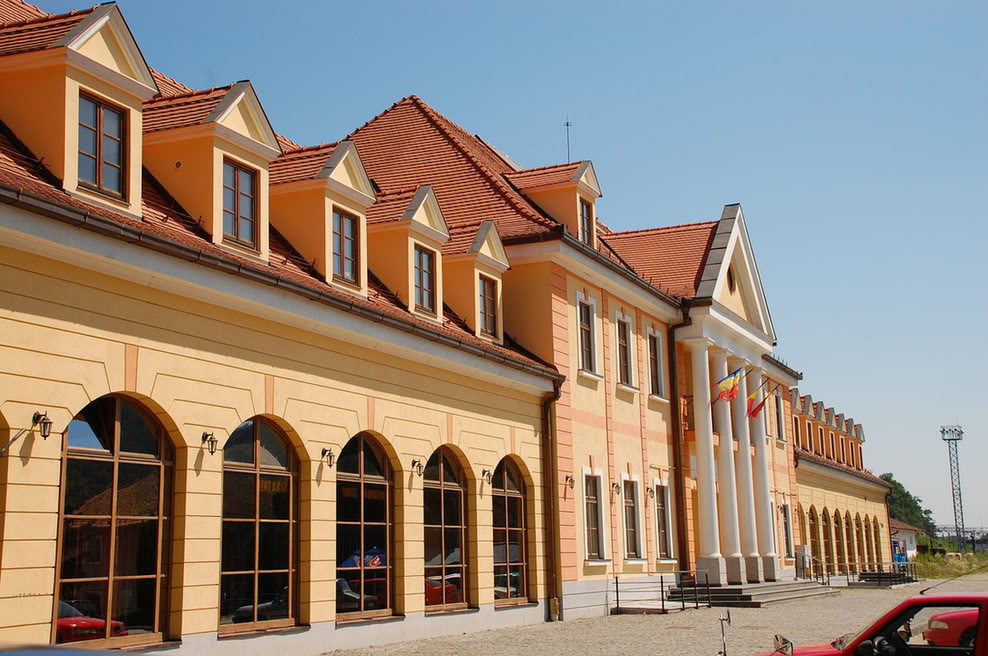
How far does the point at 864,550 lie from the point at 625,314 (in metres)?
35.1

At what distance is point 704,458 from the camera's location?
29.7 metres

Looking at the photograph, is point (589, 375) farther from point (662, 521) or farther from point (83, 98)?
point (83, 98)

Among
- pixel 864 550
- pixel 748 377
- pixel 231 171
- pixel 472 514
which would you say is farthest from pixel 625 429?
pixel 864 550

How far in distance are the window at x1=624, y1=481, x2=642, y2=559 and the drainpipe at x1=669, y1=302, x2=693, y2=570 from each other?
113 inches

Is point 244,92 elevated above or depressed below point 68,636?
above

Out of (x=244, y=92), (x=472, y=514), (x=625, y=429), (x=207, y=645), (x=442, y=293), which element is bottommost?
(x=207, y=645)

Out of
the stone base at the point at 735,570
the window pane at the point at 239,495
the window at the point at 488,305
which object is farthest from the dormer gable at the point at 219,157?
the stone base at the point at 735,570

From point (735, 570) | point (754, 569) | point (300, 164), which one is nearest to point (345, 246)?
point (300, 164)

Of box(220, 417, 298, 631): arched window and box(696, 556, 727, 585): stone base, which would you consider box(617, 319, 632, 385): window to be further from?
box(220, 417, 298, 631): arched window

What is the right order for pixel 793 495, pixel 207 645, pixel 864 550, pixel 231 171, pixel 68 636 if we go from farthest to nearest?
pixel 864 550 < pixel 793 495 < pixel 231 171 < pixel 207 645 < pixel 68 636

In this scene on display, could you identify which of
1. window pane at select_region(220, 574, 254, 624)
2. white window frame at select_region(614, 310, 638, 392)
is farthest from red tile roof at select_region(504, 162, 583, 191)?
window pane at select_region(220, 574, 254, 624)

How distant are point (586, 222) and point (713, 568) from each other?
375 inches

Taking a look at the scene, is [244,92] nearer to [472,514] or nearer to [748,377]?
[472,514]

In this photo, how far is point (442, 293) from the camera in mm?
21156
